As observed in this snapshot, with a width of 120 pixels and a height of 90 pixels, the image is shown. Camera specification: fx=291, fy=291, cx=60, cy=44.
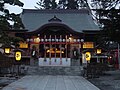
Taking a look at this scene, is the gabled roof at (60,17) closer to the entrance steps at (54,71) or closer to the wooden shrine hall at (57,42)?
the wooden shrine hall at (57,42)

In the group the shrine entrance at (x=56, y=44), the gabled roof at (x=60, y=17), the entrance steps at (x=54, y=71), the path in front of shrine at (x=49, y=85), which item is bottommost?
the path in front of shrine at (x=49, y=85)

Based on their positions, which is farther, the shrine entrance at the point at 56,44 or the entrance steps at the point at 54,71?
the shrine entrance at the point at 56,44

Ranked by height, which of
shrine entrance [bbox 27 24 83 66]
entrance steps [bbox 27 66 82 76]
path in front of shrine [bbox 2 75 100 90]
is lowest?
path in front of shrine [bbox 2 75 100 90]

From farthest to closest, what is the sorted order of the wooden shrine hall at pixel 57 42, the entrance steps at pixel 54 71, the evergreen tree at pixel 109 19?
the wooden shrine hall at pixel 57 42 → the entrance steps at pixel 54 71 → the evergreen tree at pixel 109 19

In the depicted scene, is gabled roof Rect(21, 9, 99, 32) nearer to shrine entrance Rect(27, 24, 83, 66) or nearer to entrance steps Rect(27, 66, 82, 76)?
shrine entrance Rect(27, 24, 83, 66)

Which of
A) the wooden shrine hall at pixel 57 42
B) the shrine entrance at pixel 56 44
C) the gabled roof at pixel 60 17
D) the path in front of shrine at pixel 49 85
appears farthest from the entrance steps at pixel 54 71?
the gabled roof at pixel 60 17

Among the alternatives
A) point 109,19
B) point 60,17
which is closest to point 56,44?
point 60,17

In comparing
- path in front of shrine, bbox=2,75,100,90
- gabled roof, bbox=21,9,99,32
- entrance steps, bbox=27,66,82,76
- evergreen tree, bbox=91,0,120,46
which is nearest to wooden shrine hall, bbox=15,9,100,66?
gabled roof, bbox=21,9,99,32

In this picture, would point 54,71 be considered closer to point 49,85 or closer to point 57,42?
point 57,42

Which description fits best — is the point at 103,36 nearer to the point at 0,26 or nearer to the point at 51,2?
the point at 0,26

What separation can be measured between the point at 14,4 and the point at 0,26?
238 centimetres

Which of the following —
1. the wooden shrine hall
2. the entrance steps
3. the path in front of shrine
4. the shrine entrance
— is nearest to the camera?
the path in front of shrine

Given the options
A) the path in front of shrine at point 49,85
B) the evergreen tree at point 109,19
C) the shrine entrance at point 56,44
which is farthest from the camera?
the shrine entrance at point 56,44

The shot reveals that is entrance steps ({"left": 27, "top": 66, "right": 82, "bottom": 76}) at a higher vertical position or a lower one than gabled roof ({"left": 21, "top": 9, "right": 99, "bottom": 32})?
lower
